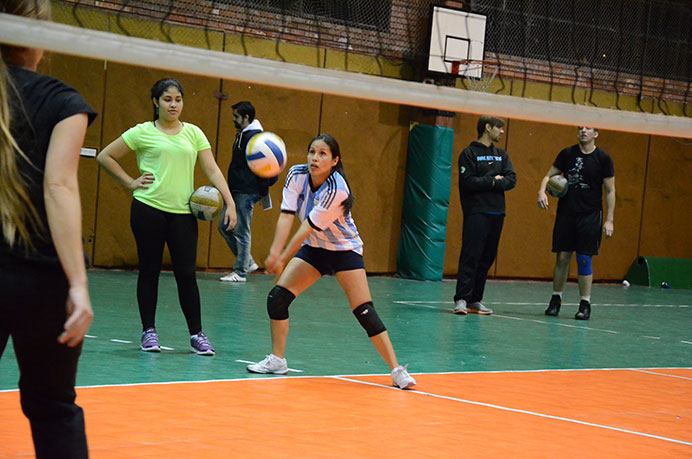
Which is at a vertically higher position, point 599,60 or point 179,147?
point 599,60

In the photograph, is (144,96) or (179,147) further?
(144,96)

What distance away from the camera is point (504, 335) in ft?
28.5

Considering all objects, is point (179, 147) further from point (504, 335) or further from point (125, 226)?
point (125, 226)

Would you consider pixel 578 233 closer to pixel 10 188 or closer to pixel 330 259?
pixel 330 259

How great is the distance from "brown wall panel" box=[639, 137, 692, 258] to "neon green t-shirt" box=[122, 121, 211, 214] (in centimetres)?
1241

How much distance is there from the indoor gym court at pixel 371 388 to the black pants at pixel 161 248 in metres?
0.39

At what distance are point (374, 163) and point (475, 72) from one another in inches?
82.0

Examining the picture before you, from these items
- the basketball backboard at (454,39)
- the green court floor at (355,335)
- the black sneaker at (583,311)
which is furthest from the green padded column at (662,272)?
the black sneaker at (583,311)

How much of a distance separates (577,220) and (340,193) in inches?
198

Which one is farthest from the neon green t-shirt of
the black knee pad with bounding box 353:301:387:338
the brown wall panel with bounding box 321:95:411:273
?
the brown wall panel with bounding box 321:95:411:273

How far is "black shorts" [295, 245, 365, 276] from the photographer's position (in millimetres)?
5812

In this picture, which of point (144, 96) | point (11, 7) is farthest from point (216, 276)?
point (11, 7)

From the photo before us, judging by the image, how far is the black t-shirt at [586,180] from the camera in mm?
10039

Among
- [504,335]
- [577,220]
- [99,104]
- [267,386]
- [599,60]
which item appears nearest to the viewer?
[267,386]
